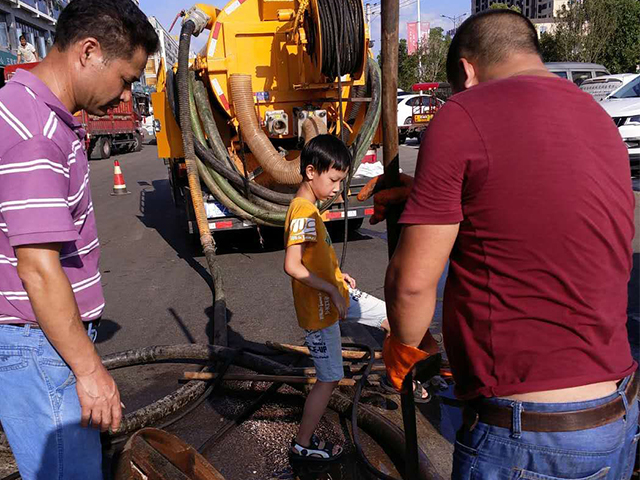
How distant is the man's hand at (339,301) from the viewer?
2.65 metres

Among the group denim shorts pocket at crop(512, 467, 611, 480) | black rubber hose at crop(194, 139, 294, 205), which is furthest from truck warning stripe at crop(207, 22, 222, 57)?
denim shorts pocket at crop(512, 467, 611, 480)

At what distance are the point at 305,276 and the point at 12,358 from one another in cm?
128

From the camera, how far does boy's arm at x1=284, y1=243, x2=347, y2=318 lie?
8.59 feet

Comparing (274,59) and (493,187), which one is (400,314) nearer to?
(493,187)

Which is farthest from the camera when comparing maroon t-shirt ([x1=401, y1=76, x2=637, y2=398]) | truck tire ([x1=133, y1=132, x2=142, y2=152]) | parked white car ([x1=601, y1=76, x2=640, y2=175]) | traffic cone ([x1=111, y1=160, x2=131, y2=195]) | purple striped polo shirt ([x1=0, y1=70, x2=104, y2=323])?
truck tire ([x1=133, y1=132, x2=142, y2=152])

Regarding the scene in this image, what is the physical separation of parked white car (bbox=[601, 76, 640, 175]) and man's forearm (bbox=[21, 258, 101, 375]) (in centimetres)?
1043

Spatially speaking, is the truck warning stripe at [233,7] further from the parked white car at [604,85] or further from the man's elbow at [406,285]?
the parked white car at [604,85]

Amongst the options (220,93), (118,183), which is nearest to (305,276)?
(220,93)

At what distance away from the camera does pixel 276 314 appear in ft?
16.8

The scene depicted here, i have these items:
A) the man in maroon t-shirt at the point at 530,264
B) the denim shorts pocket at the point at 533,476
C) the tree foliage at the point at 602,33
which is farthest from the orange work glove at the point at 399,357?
the tree foliage at the point at 602,33

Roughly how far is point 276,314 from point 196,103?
2976 millimetres

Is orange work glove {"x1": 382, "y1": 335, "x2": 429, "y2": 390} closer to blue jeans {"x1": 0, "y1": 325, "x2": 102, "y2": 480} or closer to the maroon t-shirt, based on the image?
the maroon t-shirt

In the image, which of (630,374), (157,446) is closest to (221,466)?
(157,446)

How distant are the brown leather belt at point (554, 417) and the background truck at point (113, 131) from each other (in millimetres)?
20989
